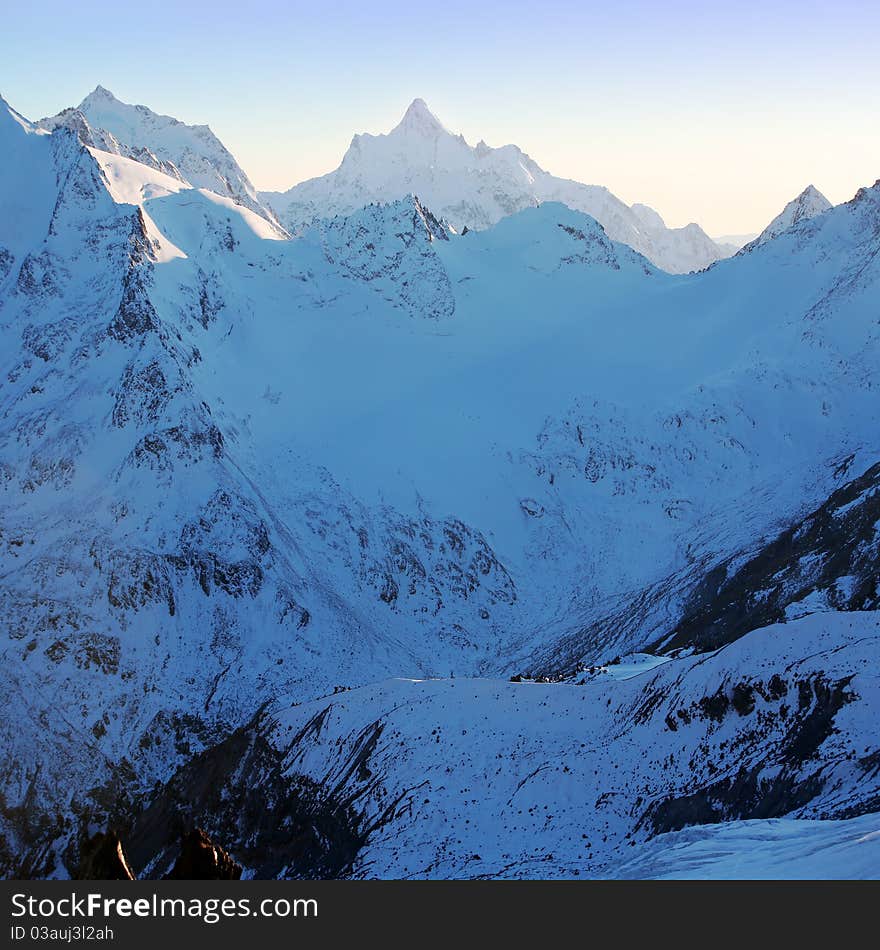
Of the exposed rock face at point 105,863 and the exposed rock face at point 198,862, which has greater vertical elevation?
the exposed rock face at point 105,863

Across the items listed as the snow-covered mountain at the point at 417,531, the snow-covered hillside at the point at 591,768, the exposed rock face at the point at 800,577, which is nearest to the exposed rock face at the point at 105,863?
the snow-covered hillside at the point at 591,768

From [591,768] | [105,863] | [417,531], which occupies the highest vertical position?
[417,531]

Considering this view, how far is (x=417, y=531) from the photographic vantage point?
427ft

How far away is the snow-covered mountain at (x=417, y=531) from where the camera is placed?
4938 centimetres

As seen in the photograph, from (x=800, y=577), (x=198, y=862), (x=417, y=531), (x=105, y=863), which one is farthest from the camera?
(x=417, y=531)

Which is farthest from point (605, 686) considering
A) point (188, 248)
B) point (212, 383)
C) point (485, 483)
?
point (188, 248)

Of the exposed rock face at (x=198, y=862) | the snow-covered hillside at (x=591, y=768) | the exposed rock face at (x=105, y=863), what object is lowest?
the snow-covered hillside at (x=591, y=768)

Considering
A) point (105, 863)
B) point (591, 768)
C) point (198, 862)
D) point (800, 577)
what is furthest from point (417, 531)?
point (105, 863)

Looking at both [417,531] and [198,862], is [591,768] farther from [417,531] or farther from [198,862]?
[417,531]

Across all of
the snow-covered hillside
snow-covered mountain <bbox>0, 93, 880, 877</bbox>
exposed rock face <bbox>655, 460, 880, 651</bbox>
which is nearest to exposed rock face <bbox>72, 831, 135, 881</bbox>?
the snow-covered hillside

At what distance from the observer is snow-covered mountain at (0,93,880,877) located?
162 feet

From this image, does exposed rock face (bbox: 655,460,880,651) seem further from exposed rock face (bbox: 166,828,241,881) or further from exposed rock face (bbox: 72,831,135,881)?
exposed rock face (bbox: 72,831,135,881)

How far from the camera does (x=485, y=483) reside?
459 ft

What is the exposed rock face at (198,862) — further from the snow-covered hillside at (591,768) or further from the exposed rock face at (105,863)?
the snow-covered hillside at (591,768)
